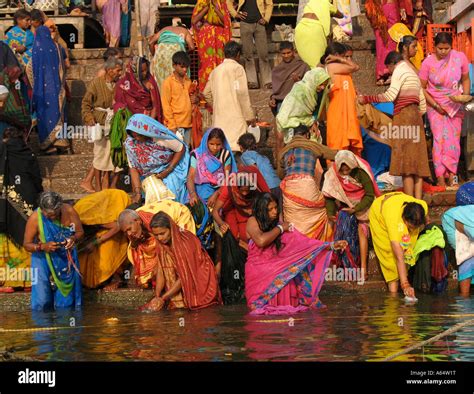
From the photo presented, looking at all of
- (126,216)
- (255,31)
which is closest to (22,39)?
(255,31)

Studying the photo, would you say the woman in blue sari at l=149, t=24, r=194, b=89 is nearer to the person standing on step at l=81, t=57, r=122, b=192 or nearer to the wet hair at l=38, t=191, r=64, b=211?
the person standing on step at l=81, t=57, r=122, b=192

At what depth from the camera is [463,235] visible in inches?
515

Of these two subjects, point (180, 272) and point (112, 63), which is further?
point (112, 63)

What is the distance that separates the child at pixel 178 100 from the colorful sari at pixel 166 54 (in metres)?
1.12

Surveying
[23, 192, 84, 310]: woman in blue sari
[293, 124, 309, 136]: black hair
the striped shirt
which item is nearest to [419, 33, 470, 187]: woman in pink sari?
the striped shirt

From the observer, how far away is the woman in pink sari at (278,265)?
12.4 metres

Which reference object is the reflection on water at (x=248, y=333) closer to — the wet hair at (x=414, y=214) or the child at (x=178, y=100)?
the wet hair at (x=414, y=214)

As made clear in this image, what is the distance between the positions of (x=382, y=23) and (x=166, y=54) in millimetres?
2906

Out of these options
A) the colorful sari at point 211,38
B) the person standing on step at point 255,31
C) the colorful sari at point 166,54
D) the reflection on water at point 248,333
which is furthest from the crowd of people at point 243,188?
the person standing on step at point 255,31

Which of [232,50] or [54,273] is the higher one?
[232,50]

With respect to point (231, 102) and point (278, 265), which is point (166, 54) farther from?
point (278, 265)

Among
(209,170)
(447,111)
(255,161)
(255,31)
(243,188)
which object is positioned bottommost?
(243,188)

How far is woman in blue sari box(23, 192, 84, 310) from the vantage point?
511 inches

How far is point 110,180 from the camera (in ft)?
51.4
